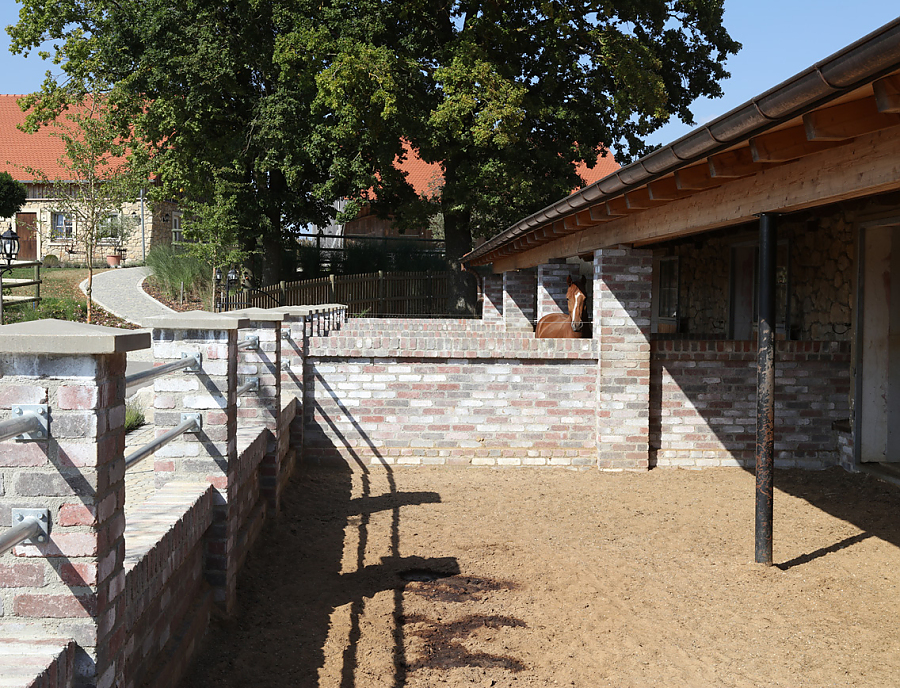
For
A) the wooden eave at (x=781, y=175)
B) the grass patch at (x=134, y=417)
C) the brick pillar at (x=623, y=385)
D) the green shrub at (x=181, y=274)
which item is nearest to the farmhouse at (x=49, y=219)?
the green shrub at (x=181, y=274)

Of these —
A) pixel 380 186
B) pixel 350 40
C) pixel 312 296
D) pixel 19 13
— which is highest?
pixel 19 13

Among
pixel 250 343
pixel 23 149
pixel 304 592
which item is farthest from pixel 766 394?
pixel 23 149

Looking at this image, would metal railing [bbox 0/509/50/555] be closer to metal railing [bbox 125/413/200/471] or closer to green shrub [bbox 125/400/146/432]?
metal railing [bbox 125/413/200/471]

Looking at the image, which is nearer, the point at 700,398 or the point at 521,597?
the point at 521,597

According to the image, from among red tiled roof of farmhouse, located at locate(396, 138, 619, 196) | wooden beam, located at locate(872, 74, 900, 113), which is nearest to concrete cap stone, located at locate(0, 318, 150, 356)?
wooden beam, located at locate(872, 74, 900, 113)

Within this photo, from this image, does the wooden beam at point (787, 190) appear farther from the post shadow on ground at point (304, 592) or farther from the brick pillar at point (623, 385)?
the post shadow on ground at point (304, 592)

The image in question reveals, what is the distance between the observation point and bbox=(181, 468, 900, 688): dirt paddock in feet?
12.5

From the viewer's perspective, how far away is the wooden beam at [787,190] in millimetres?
4008

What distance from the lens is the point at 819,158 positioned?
4.52m

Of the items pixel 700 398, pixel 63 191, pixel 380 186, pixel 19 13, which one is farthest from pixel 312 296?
pixel 700 398

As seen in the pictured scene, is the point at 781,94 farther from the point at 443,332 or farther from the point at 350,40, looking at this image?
the point at 350,40

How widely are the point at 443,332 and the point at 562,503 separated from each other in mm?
7512

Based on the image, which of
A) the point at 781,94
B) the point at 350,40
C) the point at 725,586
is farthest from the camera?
the point at 350,40

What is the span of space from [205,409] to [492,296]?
1353 cm
